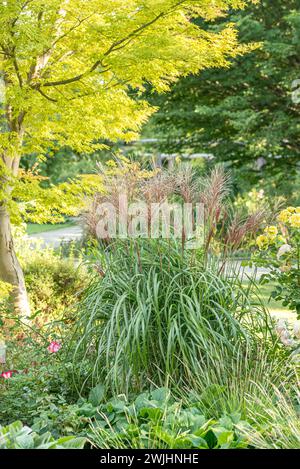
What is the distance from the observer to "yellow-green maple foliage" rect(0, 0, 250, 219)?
581 centimetres

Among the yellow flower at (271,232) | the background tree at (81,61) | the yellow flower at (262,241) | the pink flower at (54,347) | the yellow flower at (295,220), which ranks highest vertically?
the background tree at (81,61)

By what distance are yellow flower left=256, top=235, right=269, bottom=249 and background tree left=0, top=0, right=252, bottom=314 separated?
1.87 meters

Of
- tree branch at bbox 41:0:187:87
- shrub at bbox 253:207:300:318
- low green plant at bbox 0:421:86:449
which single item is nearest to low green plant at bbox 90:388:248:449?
low green plant at bbox 0:421:86:449

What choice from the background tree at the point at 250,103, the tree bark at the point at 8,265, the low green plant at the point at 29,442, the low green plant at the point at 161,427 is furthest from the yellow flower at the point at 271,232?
the background tree at the point at 250,103

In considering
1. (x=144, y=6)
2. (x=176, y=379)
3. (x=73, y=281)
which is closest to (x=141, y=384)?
(x=176, y=379)

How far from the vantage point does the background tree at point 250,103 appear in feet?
46.7

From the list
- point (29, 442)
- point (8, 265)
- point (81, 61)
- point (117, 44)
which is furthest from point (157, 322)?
point (81, 61)

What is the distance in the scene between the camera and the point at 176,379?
412 centimetres

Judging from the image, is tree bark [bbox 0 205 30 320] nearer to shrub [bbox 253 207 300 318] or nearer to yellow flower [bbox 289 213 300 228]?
shrub [bbox 253 207 300 318]

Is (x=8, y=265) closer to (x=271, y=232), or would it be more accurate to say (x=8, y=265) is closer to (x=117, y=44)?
(x=117, y=44)

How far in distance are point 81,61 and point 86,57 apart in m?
0.15

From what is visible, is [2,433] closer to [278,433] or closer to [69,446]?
[69,446]

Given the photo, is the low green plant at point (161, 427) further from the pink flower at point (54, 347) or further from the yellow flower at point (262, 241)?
the yellow flower at point (262, 241)

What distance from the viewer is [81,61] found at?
280 inches
